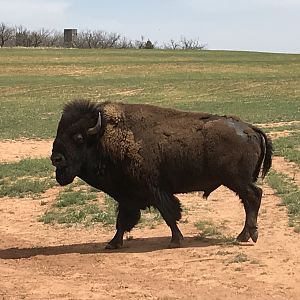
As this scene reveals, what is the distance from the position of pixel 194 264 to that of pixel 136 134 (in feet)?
7.29

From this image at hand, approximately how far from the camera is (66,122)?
995cm

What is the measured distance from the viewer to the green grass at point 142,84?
3228 cm

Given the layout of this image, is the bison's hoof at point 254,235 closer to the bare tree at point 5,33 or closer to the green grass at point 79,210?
the green grass at point 79,210

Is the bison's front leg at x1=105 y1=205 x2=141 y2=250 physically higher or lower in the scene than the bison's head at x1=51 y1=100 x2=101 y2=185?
lower

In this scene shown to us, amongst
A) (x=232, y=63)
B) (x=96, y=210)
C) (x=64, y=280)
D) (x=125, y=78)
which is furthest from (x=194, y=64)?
(x=64, y=280)

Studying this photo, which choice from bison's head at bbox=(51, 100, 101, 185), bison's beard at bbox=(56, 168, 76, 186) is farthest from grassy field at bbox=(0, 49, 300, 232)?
bison's head at bbox=(51, 100, 101, 185)

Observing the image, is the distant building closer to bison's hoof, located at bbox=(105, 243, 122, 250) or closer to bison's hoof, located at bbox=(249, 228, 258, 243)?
bison's hoof, located at bbox=(105, 243, 122, 250)

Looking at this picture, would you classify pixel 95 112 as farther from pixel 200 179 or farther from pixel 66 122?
pixel 200 179

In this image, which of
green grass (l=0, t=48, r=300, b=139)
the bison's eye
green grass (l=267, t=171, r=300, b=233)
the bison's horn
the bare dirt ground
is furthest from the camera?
green grass (l=0, t=48, r=300, b=139)

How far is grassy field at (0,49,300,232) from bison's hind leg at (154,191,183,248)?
104 centimetres

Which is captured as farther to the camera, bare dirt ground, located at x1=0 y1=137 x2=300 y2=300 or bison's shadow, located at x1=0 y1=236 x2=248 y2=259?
bison's shadow, located at x1=0 y1=236 x2=248 y2=259

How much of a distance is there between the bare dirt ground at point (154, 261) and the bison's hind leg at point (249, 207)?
16cm

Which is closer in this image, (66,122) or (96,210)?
(66,122)

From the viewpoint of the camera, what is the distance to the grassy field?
14.2 m
